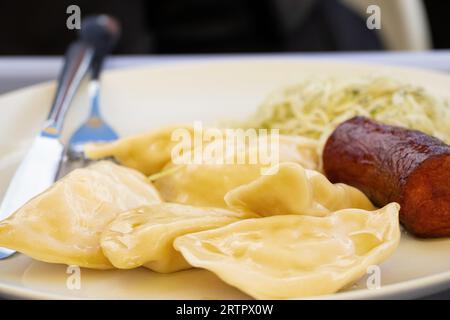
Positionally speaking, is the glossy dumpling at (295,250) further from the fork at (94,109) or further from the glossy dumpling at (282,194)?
the fork at (94,109)

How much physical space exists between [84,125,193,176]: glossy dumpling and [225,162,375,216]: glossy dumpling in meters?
0.47

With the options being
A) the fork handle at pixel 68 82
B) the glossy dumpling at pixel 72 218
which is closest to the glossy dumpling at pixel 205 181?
the glossy dumpling at pixel 72 218

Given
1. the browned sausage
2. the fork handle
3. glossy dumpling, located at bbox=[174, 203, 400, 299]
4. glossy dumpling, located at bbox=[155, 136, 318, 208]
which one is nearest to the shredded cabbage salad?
the browned sausage

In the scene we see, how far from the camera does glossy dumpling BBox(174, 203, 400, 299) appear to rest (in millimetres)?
1094

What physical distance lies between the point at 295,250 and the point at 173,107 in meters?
1.25

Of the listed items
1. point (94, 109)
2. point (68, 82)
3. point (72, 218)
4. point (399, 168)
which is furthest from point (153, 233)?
point (68, 82)

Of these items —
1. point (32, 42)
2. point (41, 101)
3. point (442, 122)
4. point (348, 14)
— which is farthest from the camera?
point (348, 14)

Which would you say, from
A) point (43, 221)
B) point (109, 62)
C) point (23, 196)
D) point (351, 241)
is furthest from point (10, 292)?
point (109, 62)

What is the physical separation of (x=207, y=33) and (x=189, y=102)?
3598 mm

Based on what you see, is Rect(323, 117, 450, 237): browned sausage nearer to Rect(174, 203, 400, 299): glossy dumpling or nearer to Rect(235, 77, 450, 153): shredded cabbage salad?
Rect(174, 203, 400, 299): glossy dumpling

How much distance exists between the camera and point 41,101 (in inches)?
88.2

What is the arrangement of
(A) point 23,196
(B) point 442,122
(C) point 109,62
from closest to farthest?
(A) point 23,196 → (B) point 442,122 → (C) point 109,62

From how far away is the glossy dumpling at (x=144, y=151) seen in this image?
177cm
